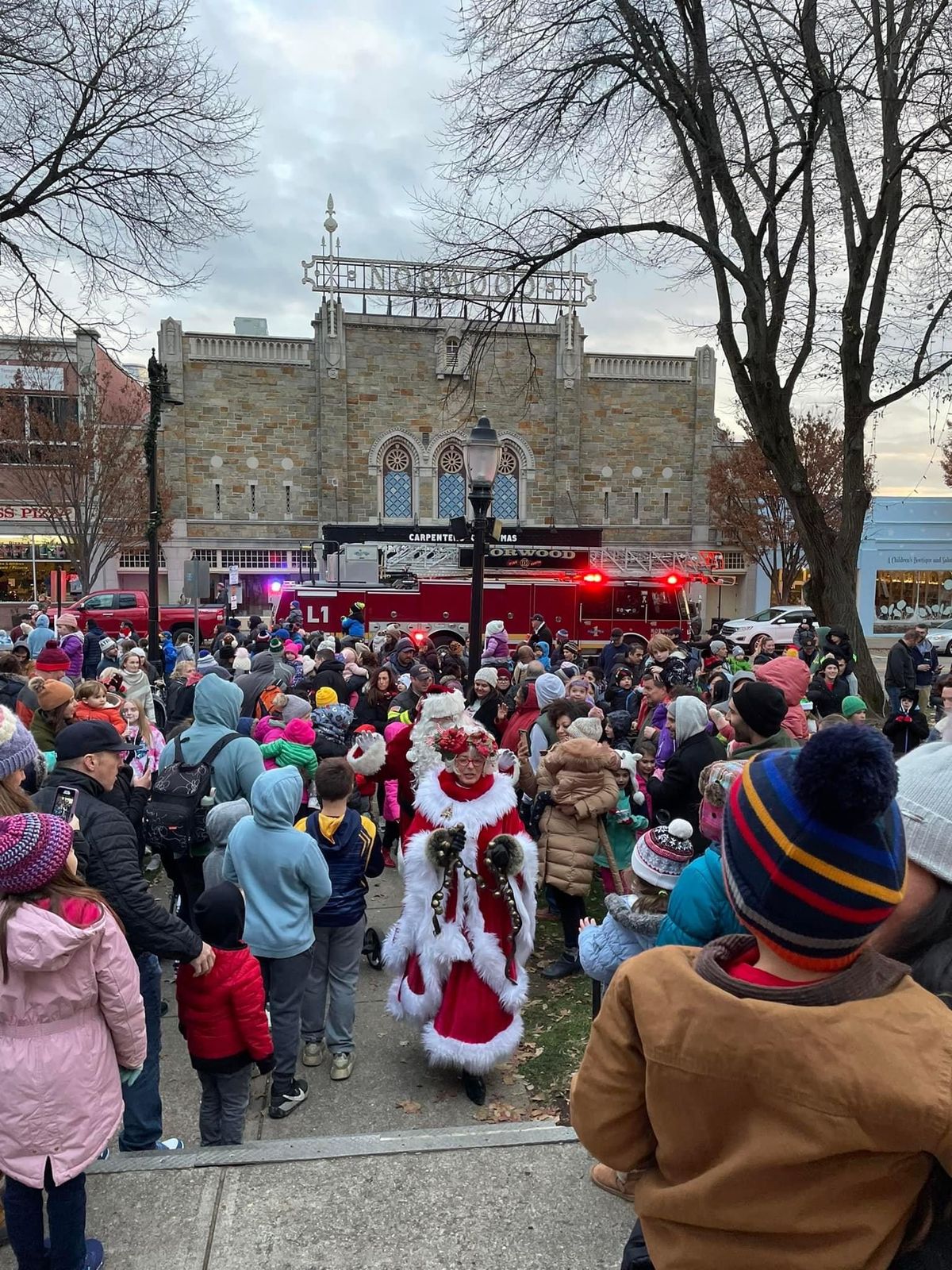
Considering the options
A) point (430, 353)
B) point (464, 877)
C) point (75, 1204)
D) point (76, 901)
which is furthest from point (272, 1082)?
point (430, 353)

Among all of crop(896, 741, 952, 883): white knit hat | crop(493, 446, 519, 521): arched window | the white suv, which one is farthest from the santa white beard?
crop(493, 446, 519, 521): arched window

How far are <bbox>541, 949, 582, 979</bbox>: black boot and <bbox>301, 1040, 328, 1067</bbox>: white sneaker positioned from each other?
1.60m

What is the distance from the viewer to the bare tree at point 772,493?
26641mm

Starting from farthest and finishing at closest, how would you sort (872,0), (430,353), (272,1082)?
(430,353), (872,0), (272,1082)

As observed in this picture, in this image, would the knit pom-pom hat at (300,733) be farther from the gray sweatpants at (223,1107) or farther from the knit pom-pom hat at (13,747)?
the gray sweatpants at (223,1107)

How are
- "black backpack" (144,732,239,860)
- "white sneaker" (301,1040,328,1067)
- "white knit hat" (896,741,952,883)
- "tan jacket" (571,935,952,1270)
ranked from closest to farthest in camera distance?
"tan jacket" (571,935,952,1270), "white knit hat" (896,741,952,883), "white sneaker" (301,1040,328,1067), "black backpack" (144,732,239,860)

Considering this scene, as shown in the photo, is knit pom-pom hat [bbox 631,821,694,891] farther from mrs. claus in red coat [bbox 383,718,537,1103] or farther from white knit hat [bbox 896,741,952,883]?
white knit hat [bbox 896,741,952,883]

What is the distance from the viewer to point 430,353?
33.6 meters

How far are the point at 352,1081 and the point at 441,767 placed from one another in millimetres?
1712

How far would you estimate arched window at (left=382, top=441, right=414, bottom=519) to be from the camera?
34250mm

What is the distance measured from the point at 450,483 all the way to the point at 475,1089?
105ft

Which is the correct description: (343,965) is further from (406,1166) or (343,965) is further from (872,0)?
(872,0)

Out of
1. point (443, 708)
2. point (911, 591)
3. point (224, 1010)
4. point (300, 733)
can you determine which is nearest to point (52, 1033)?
point (224, 1010)

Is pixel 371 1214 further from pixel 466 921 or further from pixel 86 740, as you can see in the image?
pixel 86 740
